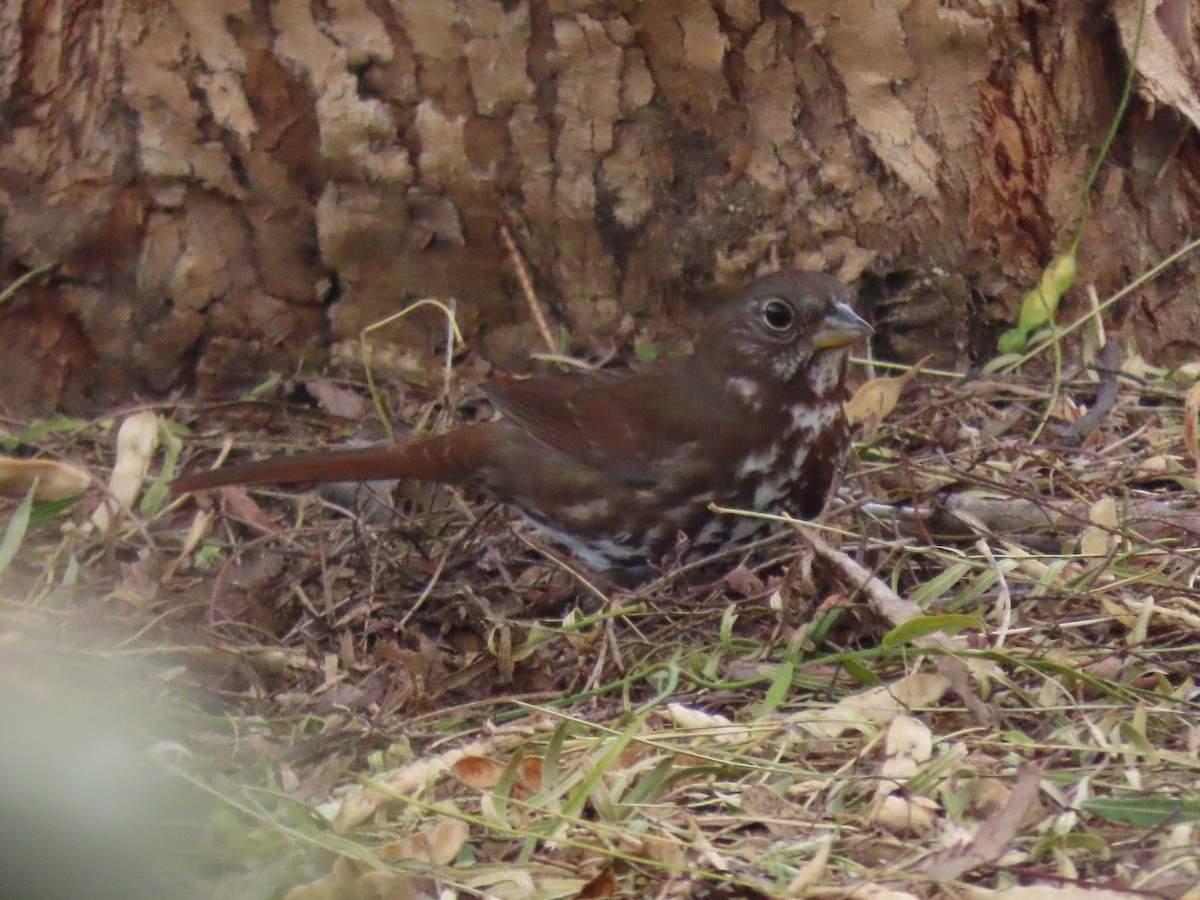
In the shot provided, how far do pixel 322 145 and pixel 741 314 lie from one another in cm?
125

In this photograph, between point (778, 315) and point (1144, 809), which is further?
point (778, 315)

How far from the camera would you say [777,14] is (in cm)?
378

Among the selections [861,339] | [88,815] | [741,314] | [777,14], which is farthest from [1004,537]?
A: [88,815]

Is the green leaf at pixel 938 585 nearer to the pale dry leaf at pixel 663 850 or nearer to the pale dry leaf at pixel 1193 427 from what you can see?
the pale dry leaf at pixel 1193 427

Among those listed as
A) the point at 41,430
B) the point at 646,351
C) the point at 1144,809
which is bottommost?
the point at 41,430

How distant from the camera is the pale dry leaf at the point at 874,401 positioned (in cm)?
393

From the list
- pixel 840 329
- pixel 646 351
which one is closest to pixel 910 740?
pixel 840 329

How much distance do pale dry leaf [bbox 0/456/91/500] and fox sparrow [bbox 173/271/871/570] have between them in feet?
0.81

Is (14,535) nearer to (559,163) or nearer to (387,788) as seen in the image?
(387,788)

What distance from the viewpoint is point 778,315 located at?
3615 mm

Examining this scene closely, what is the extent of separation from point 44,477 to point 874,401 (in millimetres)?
2074

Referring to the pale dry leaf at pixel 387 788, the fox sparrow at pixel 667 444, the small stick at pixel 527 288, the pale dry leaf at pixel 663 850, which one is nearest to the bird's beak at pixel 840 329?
the fox sparrow at pixel 667 444

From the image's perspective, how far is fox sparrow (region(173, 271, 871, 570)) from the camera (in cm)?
351

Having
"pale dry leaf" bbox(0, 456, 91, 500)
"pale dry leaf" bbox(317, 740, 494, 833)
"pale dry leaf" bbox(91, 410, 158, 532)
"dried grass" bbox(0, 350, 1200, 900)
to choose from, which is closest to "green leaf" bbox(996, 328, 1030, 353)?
"dried grass" bbox(0, 350, 1200, 900)
